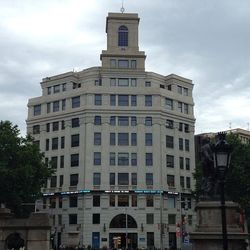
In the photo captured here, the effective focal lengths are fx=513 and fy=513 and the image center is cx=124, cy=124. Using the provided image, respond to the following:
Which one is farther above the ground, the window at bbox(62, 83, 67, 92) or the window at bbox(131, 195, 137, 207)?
the window at bbox(62, 83, 67, 92)

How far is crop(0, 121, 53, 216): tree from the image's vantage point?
1984 inches

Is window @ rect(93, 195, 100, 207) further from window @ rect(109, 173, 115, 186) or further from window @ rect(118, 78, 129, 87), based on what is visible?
window @ rect(118, 78, 129, 87)

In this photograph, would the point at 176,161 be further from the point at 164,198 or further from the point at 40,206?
the point at 40,206

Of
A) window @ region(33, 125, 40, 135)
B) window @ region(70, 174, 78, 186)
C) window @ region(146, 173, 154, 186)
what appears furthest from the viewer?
window @ region(33, 125, 40, 135)

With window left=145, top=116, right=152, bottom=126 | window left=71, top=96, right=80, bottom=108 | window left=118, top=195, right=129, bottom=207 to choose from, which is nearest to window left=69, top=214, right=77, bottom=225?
window left=118, top=195, right=129, bottom=207

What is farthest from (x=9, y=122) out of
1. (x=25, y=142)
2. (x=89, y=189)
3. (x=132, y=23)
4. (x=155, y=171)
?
(x=132, y=23)

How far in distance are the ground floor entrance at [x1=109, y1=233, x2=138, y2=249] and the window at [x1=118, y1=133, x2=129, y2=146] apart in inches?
569

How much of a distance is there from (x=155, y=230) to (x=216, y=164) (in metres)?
66.7

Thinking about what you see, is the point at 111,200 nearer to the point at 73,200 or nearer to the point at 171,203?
the point at 73,200

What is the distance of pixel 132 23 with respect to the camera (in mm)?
89938

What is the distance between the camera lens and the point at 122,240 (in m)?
80.1

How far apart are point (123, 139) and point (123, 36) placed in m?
18.8

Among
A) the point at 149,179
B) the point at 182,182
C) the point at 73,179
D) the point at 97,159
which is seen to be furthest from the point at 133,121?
the point at 73,179

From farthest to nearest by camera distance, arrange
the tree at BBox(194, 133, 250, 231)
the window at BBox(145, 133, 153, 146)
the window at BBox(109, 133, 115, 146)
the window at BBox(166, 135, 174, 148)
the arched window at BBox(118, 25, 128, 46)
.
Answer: the arched window at BBox(118, 25, 128, 46) < the window at BBox(166, 135, 174, 148) < the window at BBox(145, 133, 153, 146) < the window at BBox(109, 133, 115, 146) < the tree at BBox(194, 133, 250, 231)
